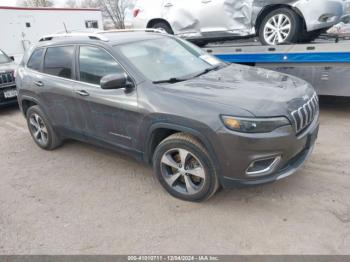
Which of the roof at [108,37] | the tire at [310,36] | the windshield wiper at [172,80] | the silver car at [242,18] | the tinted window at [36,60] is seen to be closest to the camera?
the windshield wiper at [172,80]

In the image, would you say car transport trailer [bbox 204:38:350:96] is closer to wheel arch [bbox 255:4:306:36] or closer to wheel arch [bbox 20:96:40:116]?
wheel arch [bbox 255:4:306:36]

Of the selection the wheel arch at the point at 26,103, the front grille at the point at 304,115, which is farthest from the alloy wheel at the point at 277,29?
the wheel arch at the point at 26,103

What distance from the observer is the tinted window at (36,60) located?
181 inches

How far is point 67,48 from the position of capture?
4.11m

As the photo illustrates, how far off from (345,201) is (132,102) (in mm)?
2396

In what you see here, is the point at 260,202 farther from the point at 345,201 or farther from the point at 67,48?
the point at 67,48

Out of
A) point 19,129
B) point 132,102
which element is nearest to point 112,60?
point 132,102

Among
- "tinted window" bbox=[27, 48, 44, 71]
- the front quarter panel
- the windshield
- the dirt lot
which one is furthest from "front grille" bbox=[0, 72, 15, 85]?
the front quarter panel

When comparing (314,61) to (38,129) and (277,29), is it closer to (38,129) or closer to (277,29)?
(277,29)

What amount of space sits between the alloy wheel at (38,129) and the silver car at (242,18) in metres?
3.76

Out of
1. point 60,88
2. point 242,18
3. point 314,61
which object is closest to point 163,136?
point 60,88

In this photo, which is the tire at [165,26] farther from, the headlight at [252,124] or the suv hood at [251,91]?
the headlight at [252,124]

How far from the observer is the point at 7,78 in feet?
24.6

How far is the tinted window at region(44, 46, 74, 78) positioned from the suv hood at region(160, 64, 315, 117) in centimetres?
161
